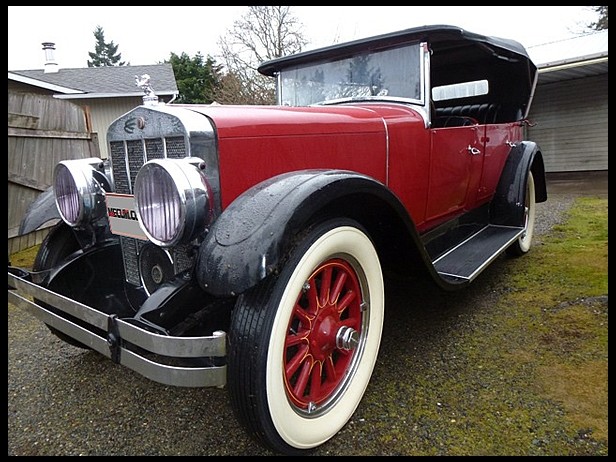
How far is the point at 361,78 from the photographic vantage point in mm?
3004

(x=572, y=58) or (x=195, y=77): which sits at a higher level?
(x=195, y=77)

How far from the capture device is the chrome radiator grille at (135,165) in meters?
1.83

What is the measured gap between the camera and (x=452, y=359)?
245 centimetres

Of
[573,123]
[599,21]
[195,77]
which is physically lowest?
[573,123]

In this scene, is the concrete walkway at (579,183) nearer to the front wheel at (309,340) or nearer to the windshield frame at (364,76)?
the windshield frame at (364,76)

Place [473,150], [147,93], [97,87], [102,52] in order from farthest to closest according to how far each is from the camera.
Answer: [102,52] < [97,87] < [473,150] < [147,93]

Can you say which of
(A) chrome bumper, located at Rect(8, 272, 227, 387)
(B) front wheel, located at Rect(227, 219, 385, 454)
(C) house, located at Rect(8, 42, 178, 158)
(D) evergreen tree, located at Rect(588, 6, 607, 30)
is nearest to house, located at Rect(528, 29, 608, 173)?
(C) house, located at Rect(8, 42, 178, 158)

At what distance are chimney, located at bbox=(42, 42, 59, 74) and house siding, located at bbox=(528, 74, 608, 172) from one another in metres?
14.9

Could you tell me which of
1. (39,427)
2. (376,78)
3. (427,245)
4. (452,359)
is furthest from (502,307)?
(39,427)

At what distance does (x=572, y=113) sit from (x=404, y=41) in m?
9.87

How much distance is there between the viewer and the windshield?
2.85 m

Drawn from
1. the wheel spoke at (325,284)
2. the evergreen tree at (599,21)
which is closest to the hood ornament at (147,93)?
the wheel spoke at (325,284)

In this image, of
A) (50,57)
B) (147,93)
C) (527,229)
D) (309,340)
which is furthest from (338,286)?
(50,57)

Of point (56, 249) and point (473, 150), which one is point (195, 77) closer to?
point (473, 150)
